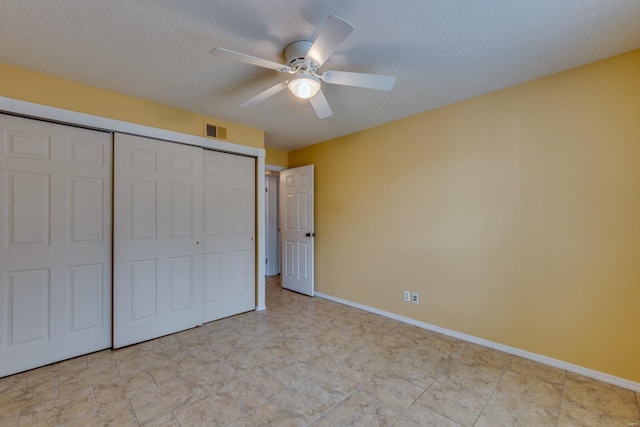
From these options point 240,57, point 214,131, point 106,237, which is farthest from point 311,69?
point 106,237

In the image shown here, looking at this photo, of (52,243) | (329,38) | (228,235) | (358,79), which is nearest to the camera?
(329,38)

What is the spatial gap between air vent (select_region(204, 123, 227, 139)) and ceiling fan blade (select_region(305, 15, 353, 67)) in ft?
6.22

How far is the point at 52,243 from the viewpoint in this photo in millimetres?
2283

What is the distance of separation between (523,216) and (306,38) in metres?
2.30

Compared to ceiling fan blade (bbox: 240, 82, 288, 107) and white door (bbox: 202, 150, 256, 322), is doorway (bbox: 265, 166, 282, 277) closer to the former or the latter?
white door (bbox: 202, 150, 256, 322)

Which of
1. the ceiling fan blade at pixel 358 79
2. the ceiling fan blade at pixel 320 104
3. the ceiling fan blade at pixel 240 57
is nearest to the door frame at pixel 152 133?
the ceiling fan blade at pixel 320 104

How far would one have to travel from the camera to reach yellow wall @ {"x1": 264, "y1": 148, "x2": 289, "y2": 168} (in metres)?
4.52

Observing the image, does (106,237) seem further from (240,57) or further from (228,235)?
(240,57)

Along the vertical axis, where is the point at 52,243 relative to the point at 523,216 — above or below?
below

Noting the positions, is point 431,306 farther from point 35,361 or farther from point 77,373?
point 35,361

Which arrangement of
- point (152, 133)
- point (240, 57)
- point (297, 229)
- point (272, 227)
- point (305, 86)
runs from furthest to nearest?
point (272, 227), point (297, 229), point (152, 133), point (305, 86), point (240, 57)

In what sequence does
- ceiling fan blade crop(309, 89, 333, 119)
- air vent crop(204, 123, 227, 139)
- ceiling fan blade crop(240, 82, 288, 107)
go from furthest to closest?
air vent crop(204, 123, 227, 139)
ceiling fan blade crop(309, 89, 333, 119)
ceiling fan blade crop(240, 82, 288, 107)

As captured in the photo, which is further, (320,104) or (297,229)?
(297,229)

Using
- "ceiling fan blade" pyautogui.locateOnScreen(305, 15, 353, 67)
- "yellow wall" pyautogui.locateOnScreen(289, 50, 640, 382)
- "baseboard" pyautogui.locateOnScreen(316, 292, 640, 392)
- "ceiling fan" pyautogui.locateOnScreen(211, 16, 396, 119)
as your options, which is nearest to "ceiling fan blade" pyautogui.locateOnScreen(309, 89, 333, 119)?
"ceiling fan" pyautogui.locateOnScreen(211, 16, 396, 119)
